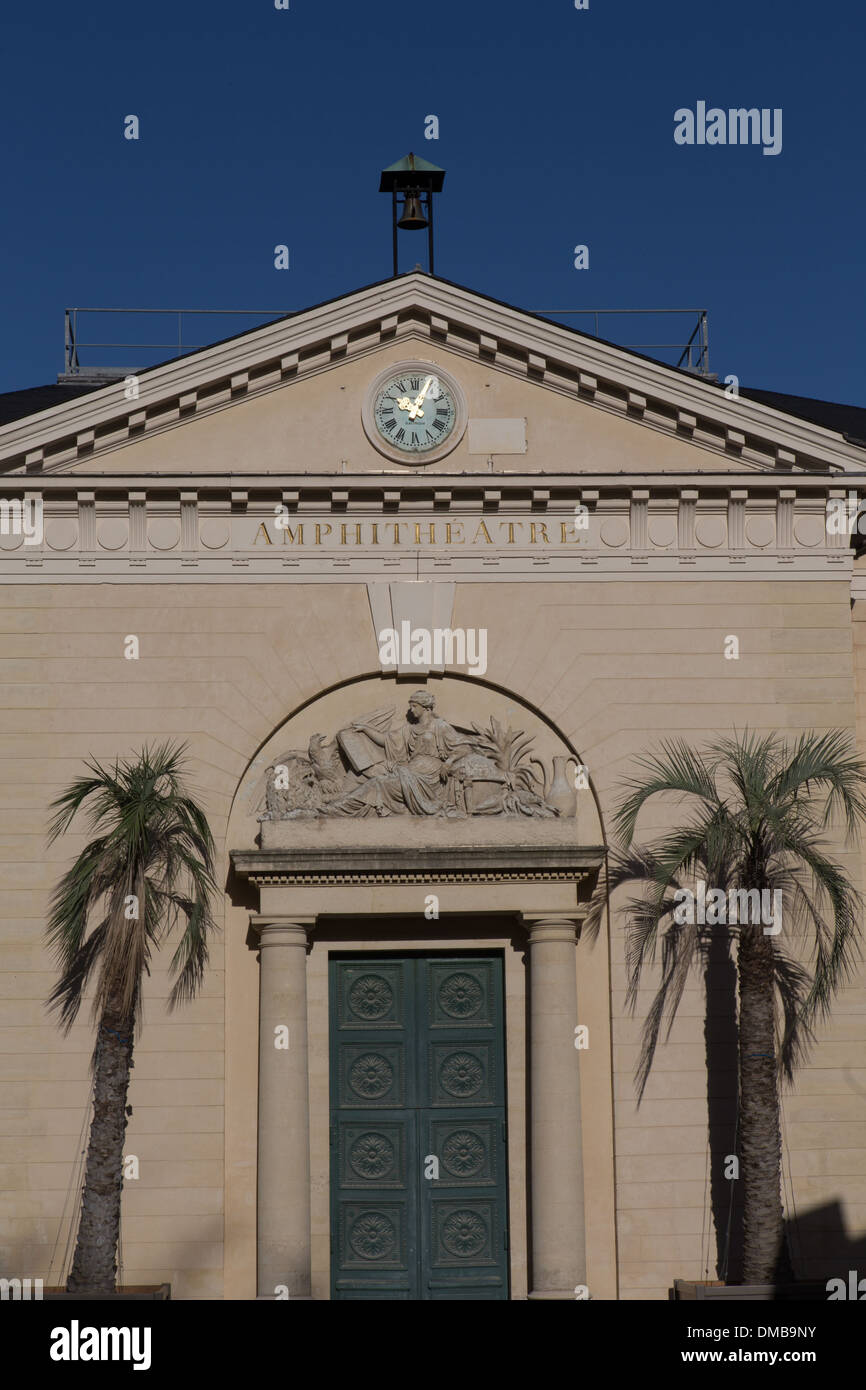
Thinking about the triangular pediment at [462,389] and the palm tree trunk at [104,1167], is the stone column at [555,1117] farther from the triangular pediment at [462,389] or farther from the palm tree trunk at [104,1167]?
the triangular pediment at [462,389]

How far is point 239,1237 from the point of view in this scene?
2258 centimetres

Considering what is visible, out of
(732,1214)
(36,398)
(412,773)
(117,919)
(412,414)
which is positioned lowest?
(732,1214)

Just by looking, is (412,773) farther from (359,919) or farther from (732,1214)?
(732,1214)

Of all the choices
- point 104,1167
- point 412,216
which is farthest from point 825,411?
point 104,1167

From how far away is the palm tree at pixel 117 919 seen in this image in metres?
21.0

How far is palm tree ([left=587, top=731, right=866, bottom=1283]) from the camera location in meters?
21.5

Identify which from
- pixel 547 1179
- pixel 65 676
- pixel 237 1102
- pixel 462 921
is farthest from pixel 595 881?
pixel 65 676

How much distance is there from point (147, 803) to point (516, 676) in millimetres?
5044

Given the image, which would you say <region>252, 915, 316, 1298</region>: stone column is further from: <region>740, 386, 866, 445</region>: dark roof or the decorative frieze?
<region>740, 386, 866, 445</region>: dark roof

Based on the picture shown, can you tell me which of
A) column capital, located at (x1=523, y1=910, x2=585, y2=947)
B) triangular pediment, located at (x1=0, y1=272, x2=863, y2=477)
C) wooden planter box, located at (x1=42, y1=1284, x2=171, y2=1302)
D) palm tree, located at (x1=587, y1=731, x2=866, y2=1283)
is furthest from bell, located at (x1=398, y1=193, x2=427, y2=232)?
wooden planter box, located at (x1=42, y1=1284, x2=171, y2=1302)

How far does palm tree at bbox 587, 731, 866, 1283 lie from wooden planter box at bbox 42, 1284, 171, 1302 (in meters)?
5.96

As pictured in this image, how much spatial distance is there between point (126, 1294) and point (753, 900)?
807 centimetres

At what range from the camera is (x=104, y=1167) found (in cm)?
2102

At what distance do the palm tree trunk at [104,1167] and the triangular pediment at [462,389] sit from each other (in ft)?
23.1
